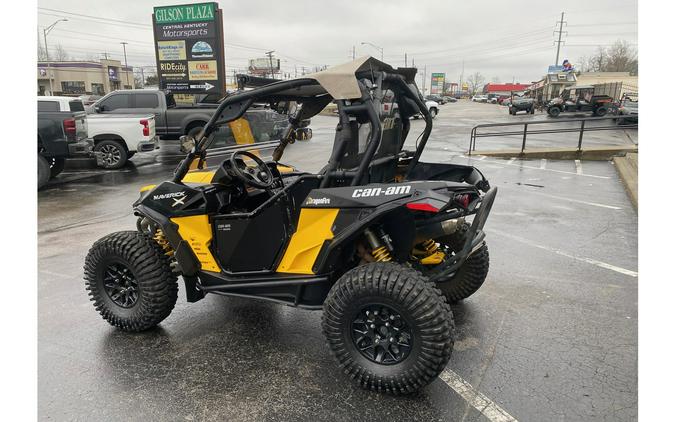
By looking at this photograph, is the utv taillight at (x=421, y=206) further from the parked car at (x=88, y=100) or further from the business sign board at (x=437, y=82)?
the business sign board at (x=437, y=82)

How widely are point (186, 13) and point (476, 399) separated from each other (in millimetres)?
19200

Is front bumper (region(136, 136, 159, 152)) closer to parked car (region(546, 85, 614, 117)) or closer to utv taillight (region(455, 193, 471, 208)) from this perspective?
utv taillight (region(455, 193, 471, 208))

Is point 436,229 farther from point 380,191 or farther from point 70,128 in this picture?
point 70,128

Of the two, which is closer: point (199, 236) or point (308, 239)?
point (308, 239)

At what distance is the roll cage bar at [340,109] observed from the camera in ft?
9.51

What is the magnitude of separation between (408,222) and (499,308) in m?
1.54

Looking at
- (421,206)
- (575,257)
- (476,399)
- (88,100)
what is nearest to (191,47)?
(88,100)

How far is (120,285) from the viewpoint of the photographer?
373 centimetres

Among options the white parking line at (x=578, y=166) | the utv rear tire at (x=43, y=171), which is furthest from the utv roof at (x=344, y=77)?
the white parking line at (x=578, y=166)

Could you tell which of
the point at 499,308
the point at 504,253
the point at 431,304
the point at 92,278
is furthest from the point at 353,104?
the point at 504,253

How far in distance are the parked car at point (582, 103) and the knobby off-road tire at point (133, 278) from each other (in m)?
32.3

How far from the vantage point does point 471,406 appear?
107 inches

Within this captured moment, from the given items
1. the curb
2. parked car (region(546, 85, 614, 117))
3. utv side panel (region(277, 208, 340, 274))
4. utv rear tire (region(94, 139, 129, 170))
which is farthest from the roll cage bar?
parked car (region(546, 85, 614, 117))

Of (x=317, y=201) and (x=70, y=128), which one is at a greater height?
(x=70, y=128)
